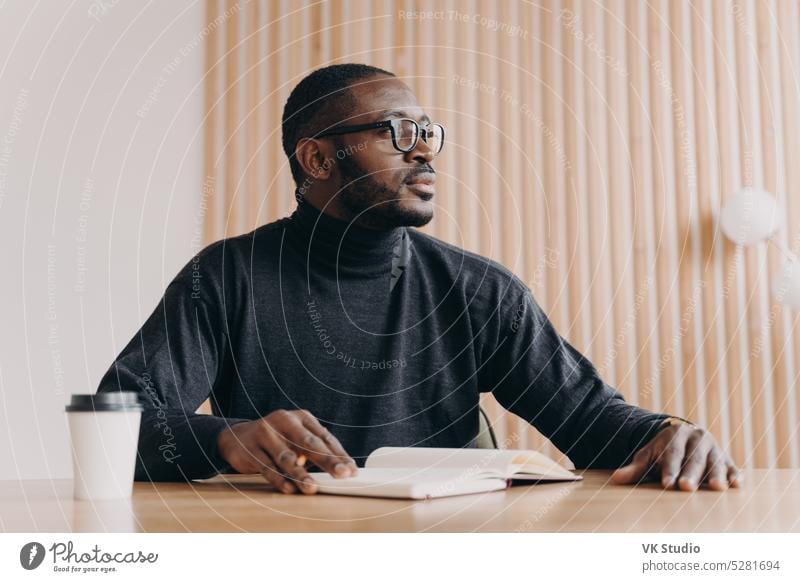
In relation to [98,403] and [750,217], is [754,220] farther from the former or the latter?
[98,403]

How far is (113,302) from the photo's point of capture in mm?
1544

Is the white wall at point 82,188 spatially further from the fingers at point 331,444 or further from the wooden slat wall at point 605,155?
the fingers at point 331,444

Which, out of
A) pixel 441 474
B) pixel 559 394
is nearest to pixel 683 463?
pixel 441 474

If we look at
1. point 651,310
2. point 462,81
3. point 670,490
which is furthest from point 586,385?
point 462,81

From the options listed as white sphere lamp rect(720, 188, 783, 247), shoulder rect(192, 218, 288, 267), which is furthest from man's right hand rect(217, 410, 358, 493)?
white sphere lamp rect(720, 188, 783, 247)

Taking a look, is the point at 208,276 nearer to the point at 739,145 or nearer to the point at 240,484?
the point at 240,484

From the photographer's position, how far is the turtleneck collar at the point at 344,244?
3.12 feet

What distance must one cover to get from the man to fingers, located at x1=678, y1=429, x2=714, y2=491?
7.5 inches

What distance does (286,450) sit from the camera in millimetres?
562

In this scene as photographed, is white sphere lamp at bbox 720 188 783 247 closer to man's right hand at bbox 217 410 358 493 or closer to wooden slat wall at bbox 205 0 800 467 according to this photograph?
wooden slat wall at bbox 205 0 800 467

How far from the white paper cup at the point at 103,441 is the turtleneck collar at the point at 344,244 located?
46cm

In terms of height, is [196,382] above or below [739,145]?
below

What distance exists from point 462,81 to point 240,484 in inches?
45.9

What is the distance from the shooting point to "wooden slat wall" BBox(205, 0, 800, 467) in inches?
61.4
